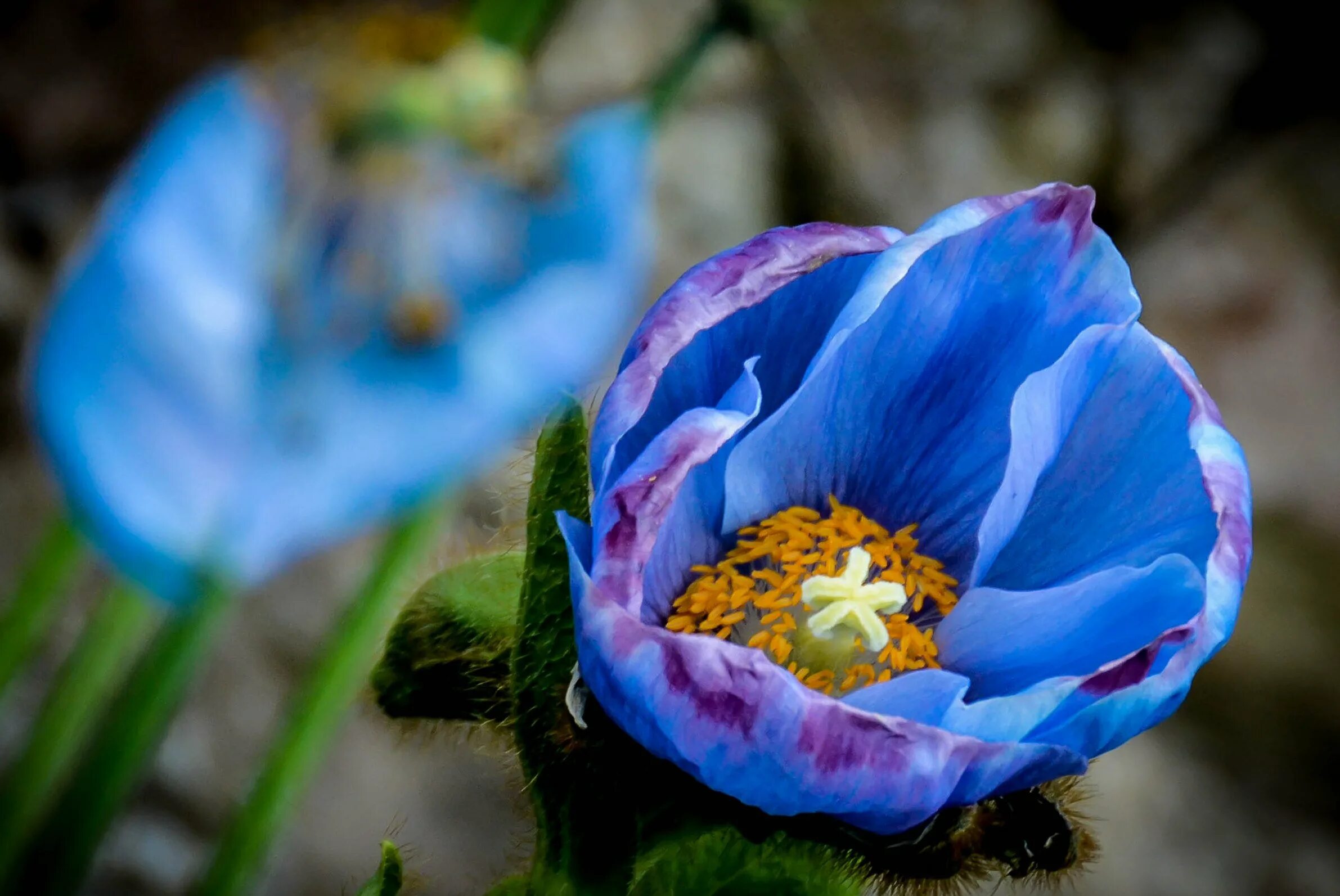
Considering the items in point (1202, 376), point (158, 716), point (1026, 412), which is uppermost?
point (1202, 376)

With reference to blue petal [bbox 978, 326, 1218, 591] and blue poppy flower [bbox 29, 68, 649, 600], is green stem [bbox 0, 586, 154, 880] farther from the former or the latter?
blue petal [bbox 978, 326, 1218, 591]

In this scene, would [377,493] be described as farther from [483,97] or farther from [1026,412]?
[1026,412]

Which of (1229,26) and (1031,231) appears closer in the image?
(1031,231)

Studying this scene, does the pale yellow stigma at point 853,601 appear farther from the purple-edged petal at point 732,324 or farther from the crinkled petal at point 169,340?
the crinkled petal at point 169,340

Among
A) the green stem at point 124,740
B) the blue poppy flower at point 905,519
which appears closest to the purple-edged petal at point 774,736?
the blue poppy flower at point 905,519

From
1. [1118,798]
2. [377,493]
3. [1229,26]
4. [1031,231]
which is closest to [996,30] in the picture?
[1229,26]

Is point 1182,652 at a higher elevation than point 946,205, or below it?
below

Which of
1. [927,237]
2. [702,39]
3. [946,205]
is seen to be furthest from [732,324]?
[946,205]

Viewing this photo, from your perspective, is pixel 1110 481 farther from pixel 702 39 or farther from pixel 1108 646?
pixel 702 39
